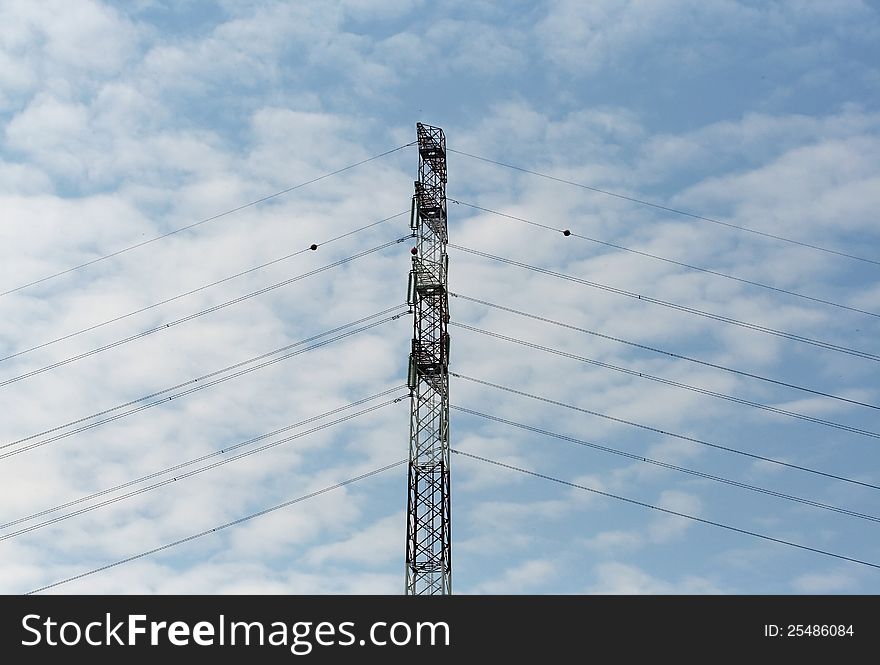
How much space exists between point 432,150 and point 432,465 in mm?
24456
